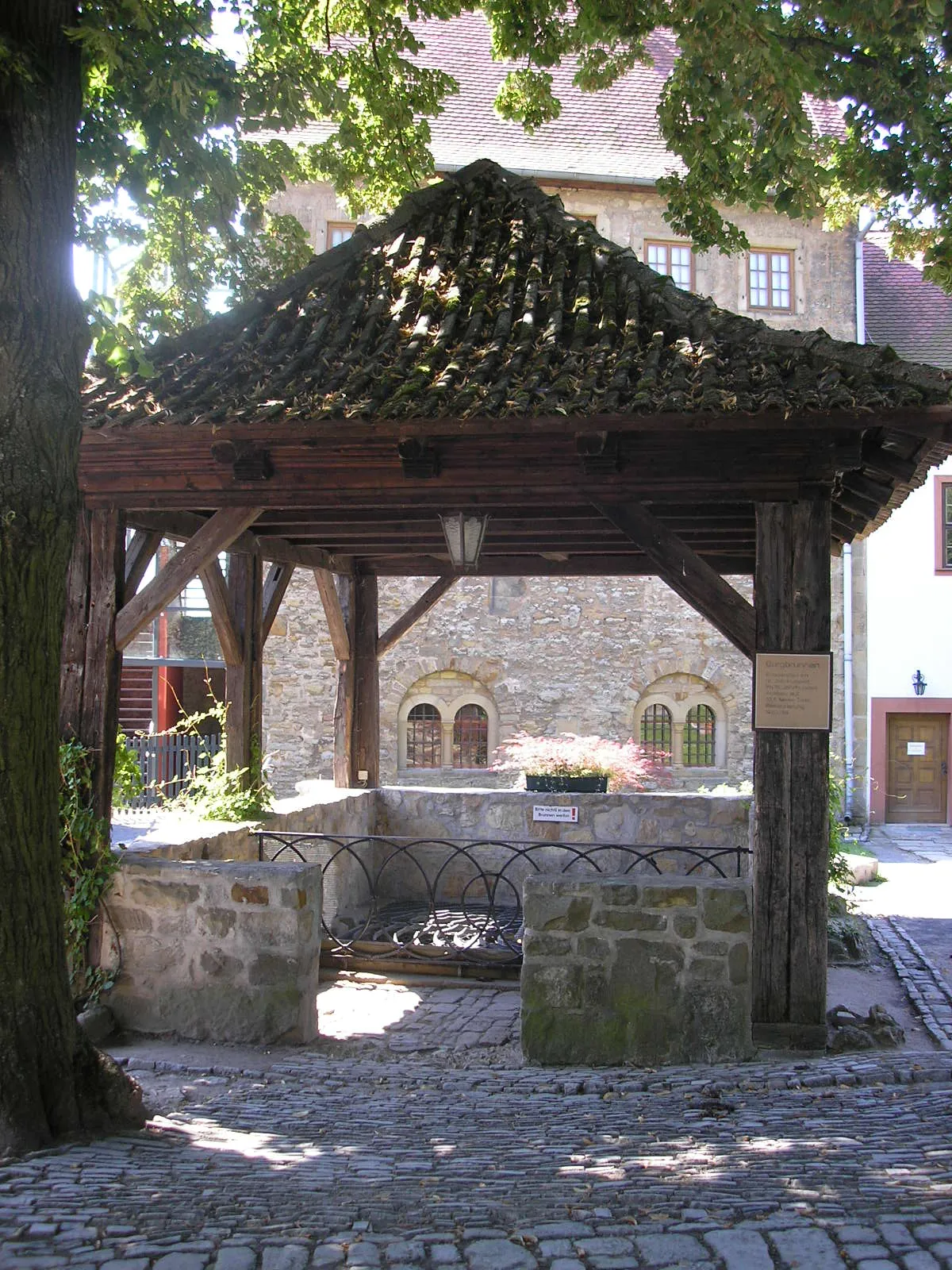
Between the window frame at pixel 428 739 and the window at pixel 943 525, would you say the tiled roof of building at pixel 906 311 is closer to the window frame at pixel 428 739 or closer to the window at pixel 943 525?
the window at pixel 943 525

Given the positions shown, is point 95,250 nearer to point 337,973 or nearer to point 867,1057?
point 337,973

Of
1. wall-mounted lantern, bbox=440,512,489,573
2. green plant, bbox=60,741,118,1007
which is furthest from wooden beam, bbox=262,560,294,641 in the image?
green plant, bbox=60,741,118,1007

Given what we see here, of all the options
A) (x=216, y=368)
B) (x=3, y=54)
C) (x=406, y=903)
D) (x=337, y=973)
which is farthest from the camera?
(x=406, y=903)

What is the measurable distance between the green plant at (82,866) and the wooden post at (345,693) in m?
4.23

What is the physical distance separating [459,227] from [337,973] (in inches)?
191

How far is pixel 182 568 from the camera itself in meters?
6.48

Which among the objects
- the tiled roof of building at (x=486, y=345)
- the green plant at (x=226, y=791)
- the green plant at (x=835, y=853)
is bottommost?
the green plant at (x=835, y=853)

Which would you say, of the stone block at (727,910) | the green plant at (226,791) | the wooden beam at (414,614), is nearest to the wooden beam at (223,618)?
the green plant at (226,791)

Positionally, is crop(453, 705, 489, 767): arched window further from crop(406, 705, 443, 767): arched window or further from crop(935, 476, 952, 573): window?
crop(935, 476, 952, 573): window

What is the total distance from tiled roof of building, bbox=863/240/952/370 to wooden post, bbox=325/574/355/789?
12.1 meters

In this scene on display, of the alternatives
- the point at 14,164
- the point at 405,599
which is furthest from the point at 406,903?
the point at 405,599

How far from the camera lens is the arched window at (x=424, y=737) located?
19391 millimetres

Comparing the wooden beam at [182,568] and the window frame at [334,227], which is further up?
the window frame at [334,227]

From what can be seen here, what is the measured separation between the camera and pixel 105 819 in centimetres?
644
